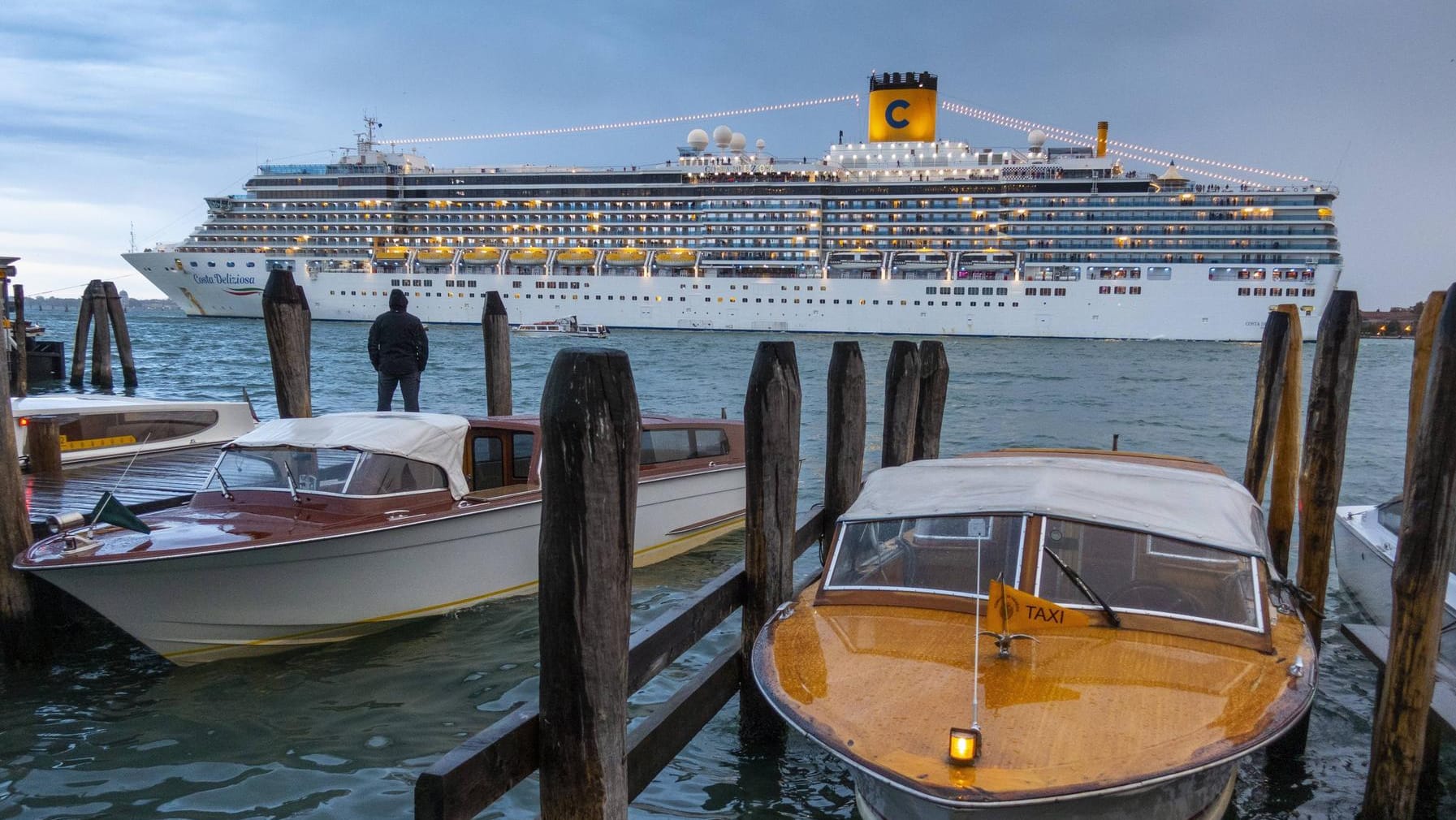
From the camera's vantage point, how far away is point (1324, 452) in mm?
5203

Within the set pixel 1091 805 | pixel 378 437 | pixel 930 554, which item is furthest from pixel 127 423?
pixel 1091 805

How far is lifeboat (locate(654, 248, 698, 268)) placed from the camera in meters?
52.4

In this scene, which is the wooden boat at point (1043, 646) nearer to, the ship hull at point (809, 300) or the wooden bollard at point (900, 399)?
the wooden bollard at point (900, 399)

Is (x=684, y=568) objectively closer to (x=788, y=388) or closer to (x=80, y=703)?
(x=788, y=388)

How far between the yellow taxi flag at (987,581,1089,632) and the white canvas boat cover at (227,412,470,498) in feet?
13.2

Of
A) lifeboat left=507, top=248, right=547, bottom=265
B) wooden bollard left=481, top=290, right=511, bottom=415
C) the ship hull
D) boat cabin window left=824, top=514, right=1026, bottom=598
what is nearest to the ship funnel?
the ship hull

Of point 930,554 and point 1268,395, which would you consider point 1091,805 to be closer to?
point 930,554

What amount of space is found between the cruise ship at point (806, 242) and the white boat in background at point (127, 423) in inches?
1476

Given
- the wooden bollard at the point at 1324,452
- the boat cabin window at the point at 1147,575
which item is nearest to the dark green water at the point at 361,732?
the wooden bollard at the point at 1324,452

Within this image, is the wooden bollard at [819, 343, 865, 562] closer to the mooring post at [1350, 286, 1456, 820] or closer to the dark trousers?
the mooring post at [1350, 286, 1456, 820]

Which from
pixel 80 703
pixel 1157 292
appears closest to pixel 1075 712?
pixel 80 703

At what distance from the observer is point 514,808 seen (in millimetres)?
4430

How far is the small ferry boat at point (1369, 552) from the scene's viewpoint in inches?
279

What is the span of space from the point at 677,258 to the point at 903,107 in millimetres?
16195
